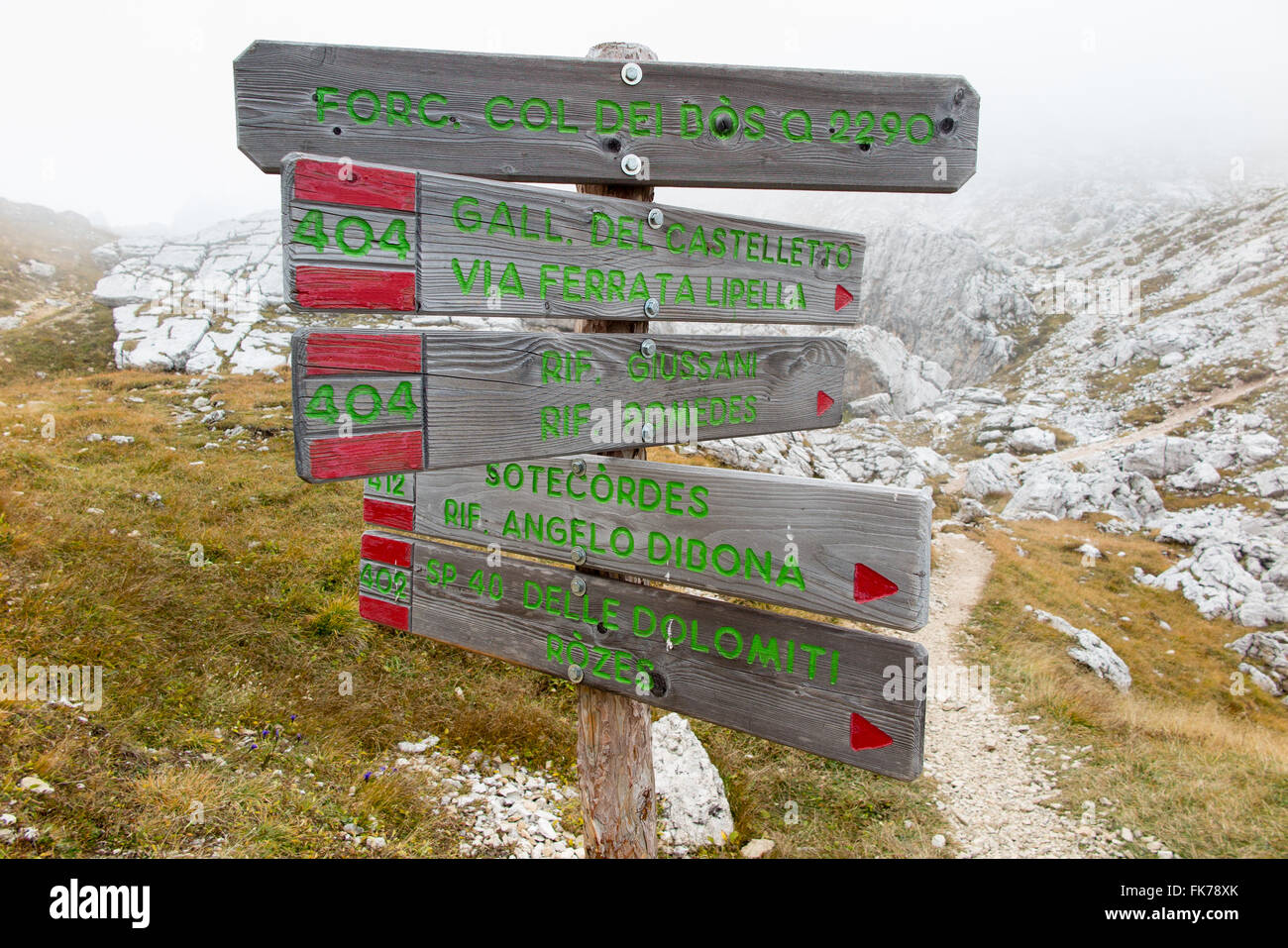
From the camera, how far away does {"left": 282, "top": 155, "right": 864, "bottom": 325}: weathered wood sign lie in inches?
71.2

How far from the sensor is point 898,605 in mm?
2213

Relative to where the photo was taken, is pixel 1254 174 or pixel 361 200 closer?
pixel 361 200

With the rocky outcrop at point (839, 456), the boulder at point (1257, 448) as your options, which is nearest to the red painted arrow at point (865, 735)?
the rocky outcrop at point (839, 456)

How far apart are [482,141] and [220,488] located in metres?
9.20

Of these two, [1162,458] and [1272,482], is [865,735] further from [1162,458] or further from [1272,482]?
[1162,458]

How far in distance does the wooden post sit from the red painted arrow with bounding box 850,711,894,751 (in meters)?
1.19

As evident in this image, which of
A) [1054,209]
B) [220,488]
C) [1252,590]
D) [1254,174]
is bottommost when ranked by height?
[1252,590]

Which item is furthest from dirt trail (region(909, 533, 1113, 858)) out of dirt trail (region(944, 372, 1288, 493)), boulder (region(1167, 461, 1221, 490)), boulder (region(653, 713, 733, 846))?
dirt trail (region(944, 372, 1288, 493))

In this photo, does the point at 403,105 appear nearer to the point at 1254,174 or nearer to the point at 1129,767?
the point at 1129,767

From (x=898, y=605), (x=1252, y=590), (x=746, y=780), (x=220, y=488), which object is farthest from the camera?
(x=1252, y=590)

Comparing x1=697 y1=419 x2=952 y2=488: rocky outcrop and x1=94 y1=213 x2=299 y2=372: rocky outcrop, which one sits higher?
x1=94 y1=213 x2=299 y2=372: rocky outcrop

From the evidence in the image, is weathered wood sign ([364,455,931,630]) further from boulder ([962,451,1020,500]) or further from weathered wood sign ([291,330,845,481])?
boulder ([962,451,1020,500])

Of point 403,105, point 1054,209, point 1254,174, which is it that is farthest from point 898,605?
point 1254,174

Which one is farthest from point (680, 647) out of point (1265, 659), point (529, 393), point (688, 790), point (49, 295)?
point (49, 295)
